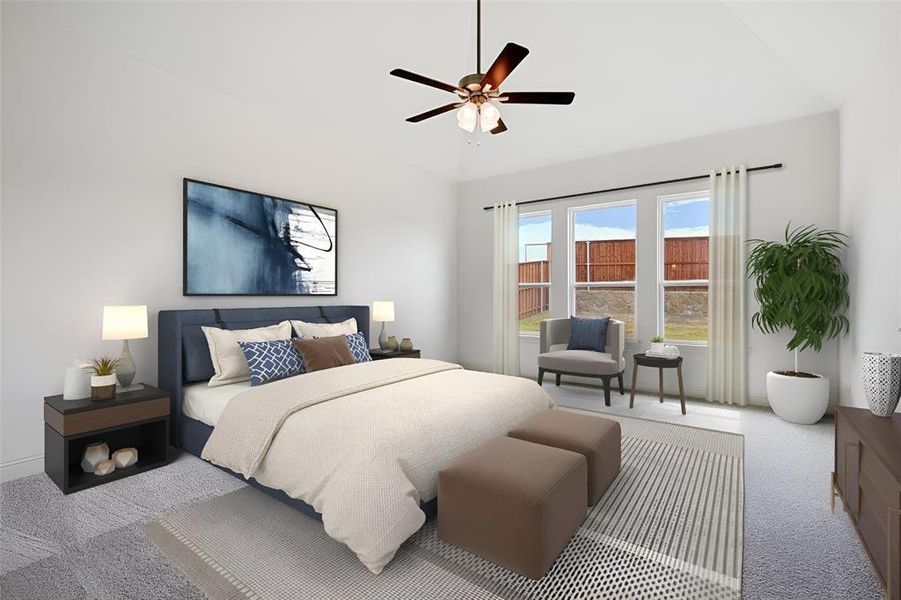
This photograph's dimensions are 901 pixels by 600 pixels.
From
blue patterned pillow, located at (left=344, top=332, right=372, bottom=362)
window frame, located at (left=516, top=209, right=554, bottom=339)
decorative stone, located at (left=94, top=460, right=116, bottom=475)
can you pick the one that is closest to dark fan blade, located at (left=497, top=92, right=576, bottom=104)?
blue patterned pillow, located at (left=344, top=332, right=372, bottom=362)

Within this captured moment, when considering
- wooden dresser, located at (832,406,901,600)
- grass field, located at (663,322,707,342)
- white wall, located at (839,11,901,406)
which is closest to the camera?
wooden dresser, located at (832,406,901,600)

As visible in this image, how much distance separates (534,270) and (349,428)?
14.6ft

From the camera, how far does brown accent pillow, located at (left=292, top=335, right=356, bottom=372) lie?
3.33 m

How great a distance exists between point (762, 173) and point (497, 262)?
3.18 m

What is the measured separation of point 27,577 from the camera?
1754 mm

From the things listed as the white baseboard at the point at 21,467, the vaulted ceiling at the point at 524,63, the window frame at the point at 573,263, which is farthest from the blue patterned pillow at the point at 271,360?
the window frame at the point at 573,263

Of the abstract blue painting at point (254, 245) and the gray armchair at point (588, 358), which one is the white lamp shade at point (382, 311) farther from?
the gray armchair at point (588, 358)

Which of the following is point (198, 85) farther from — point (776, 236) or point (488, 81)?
point (776, 236)

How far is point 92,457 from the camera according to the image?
269 centimetres

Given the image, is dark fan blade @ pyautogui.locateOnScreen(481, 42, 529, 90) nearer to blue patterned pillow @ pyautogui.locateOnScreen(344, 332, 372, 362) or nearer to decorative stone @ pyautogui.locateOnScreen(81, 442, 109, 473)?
blue patterned pillow @ pyautogui.locateOnScreen(344, 332, 372, 362)

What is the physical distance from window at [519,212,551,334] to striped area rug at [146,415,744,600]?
11.6 feet

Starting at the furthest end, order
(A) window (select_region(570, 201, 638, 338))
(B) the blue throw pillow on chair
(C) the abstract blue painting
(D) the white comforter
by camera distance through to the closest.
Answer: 1. (A) window (select_region(570, 201, 638, 338))
2. (B) the blue throw pillow on chair
3. (C) the abstract blue painting
4. (D) the white comforter

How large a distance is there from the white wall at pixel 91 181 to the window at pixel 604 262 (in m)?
3.46

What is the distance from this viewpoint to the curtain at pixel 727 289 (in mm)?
4430
